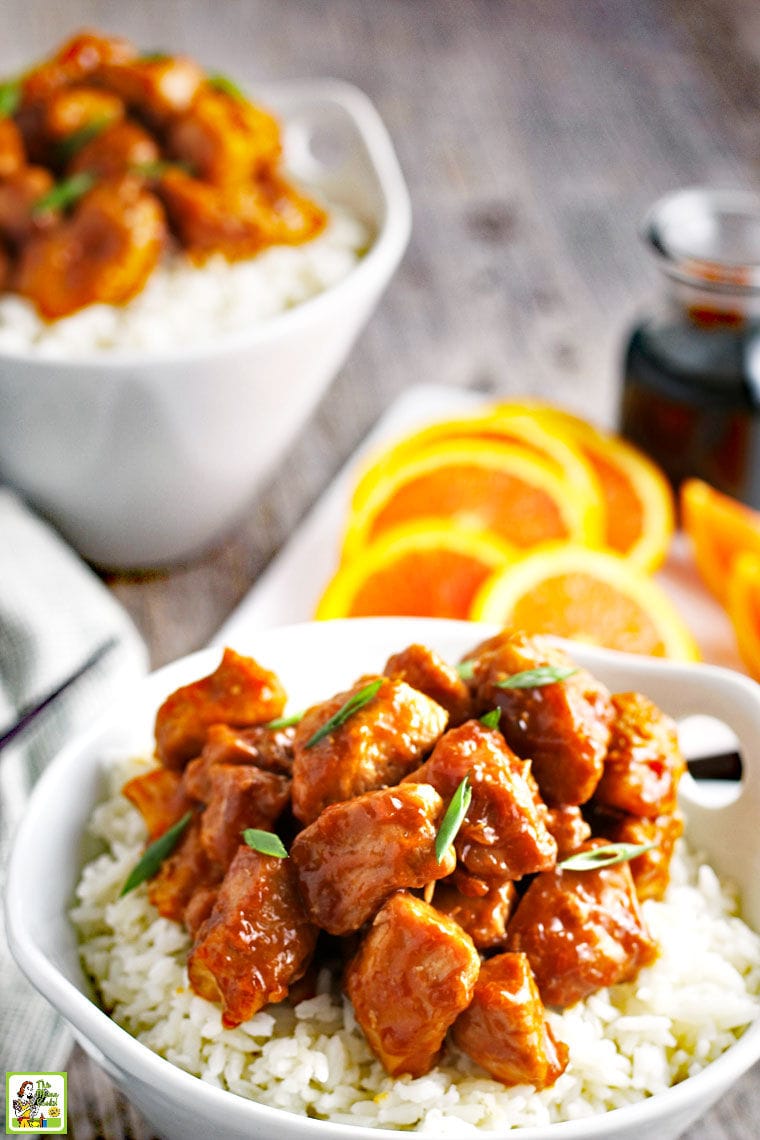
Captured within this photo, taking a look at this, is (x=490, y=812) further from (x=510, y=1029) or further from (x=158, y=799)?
(x=158, y=799)

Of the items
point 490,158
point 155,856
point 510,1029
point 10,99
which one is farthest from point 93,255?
point 490,158

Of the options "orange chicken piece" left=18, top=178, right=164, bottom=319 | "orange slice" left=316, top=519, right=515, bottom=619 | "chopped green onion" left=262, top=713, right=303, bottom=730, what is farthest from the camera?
"orange chicken piece" left=18, top=178, right=164, bottom=319

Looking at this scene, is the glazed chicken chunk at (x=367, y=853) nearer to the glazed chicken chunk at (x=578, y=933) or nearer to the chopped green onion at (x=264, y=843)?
the chopped green onion at (x=264, y=843)

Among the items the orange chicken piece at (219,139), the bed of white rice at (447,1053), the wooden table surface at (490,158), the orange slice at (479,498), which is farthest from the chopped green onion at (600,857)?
the orange chicken piece at (219,139)

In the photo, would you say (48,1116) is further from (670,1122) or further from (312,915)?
(670,1122)

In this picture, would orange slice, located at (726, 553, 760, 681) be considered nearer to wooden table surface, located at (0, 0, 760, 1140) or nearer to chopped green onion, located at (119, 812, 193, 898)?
wooden table surface, located at (0, 0, 760, 1140)

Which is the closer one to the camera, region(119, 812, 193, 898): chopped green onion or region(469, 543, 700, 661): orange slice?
region(119, 812, 193, 898): chopped green onion

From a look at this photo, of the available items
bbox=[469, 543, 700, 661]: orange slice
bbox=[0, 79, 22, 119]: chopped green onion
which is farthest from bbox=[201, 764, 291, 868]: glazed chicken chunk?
bbox=[0, 79, 22, 119]: chopped green onion
